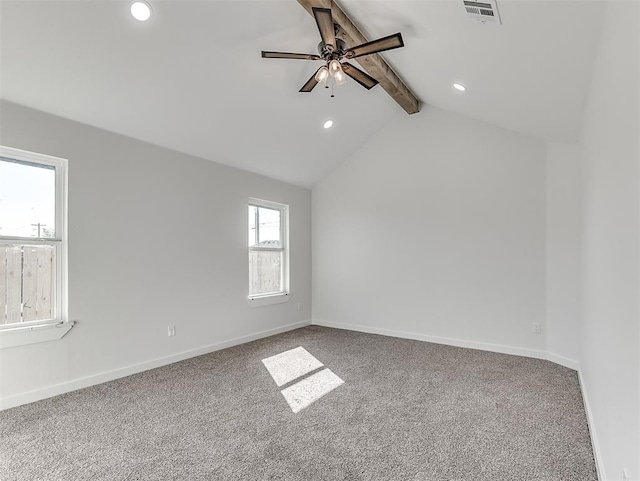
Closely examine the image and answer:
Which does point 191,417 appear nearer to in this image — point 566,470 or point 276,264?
point 566,470

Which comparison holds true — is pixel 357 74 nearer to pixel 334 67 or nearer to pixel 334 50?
pixel 334 67

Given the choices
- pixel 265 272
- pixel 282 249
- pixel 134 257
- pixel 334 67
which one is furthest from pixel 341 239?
pixel 334 67

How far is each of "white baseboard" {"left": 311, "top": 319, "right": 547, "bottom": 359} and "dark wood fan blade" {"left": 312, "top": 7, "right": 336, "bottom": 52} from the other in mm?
3767

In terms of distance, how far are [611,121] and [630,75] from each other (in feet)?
1.44

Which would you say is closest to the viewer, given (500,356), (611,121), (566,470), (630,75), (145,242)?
(630,75)

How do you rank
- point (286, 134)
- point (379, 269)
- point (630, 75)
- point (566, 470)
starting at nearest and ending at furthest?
1. point (630, 75)
2. point (566, 470)
3. point (286, 134)
4. point (379, 269)

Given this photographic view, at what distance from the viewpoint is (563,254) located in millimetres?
3965

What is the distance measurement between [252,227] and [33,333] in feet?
9.13

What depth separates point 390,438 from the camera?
2363mm

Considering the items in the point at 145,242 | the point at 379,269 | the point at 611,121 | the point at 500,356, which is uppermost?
the point at 611,121

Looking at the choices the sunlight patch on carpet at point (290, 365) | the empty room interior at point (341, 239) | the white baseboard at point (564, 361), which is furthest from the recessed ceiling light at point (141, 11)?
the white baseboard at point (564, 361)

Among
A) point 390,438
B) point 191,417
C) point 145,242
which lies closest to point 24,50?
point 145,242

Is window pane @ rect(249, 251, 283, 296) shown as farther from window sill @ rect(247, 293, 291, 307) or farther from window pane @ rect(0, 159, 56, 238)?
window pane @ rect(0, 159, 56, 238)

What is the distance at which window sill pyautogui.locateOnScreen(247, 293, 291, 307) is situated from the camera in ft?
16.3
